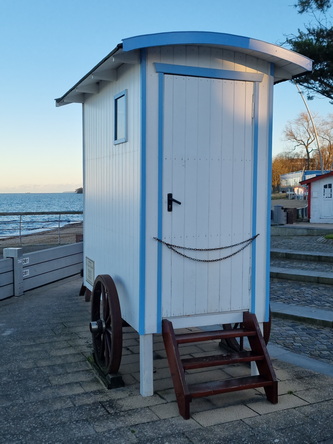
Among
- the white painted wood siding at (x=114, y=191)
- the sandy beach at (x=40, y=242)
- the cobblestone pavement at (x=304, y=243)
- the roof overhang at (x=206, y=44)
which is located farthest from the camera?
the sandy beach at (x=40, y=242)

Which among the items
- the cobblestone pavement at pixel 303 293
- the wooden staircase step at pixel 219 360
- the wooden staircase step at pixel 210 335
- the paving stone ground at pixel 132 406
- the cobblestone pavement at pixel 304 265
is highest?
the wooden staircase step at pixel 210 335

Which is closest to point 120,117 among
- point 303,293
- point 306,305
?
point 306,305

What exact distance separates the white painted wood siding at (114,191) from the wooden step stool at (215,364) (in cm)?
47

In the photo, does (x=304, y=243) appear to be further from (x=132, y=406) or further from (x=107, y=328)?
(x=132, y=406)

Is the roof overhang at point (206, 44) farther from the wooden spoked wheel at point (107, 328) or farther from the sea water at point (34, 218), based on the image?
the sea water at point (34, 218)

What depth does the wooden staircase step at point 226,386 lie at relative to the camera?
12.8 feet

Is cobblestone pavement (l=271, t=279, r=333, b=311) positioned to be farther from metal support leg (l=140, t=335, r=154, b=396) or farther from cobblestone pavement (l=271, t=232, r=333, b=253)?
metal support leg (l=140, t=335, r=154, b=396)

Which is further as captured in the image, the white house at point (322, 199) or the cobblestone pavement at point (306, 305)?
the white house at point (322, 199)

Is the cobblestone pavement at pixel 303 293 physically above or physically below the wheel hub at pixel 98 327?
below

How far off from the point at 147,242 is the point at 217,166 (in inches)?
38.5

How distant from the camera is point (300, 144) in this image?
66.3 metres

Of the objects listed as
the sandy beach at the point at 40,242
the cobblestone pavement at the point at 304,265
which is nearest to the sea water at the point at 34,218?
the sandy beach at the point at 40,242

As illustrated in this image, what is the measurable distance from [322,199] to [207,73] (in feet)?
58.5

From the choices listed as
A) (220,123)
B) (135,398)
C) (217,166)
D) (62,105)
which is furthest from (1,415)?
(62,105)
